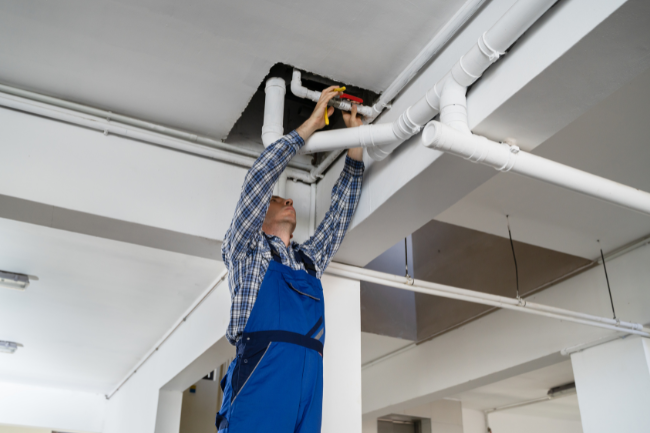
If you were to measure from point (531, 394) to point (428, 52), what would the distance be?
205 inches

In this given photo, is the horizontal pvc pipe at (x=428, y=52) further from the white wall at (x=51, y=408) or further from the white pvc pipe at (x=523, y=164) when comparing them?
the white wall at (x=51, y=408)

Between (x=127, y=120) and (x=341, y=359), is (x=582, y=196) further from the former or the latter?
(x=127, y=120)

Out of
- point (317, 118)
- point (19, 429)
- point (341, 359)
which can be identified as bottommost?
point (341, 359)

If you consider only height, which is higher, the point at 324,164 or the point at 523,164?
the point at 324,164

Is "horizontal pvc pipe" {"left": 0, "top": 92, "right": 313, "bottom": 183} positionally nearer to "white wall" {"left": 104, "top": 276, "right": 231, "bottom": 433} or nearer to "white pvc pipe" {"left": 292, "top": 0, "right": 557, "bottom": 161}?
"white pvc pipe" {"left": 292, "top": 0, "right": 557, "bottom": 161}

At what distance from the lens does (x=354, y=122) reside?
2.30m

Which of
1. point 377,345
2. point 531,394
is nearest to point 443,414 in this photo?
point 531,394

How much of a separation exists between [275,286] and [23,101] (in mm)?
1296

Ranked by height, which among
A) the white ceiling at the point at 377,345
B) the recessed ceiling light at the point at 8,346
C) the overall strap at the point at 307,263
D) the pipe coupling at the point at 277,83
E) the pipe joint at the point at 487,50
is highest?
the pipe coupling at the point at 277,83

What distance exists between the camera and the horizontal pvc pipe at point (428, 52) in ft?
6.06

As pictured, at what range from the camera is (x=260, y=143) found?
269 centimetres

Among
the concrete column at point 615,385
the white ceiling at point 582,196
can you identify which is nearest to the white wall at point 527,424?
the concrete column at point 615,385

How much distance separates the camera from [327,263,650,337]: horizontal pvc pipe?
266 centimetres

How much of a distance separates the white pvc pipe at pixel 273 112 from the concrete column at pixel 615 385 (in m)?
2.42
